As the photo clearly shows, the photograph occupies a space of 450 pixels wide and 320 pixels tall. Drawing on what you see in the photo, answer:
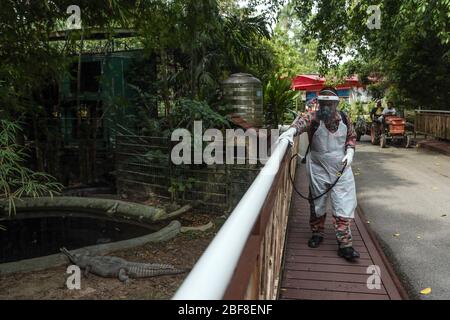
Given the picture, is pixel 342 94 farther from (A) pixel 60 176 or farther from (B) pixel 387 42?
(A) pixel 60 176

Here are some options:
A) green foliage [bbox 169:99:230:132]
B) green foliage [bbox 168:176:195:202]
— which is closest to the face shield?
green foliage [bbox 169:99:230:132]

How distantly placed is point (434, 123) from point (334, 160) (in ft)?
39.5

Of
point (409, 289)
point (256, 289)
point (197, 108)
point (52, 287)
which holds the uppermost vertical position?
point (197, 108)

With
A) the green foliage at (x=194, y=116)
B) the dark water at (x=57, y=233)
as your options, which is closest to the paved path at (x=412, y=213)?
the green foliage at (x=194, y=116)

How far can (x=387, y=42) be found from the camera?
1191 cm

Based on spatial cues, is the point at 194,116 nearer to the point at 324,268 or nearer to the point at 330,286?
the point at 324,268

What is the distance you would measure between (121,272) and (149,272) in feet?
1.11

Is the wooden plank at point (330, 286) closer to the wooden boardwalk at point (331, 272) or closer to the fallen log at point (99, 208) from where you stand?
the wooden boardwalk at point (331, 272)

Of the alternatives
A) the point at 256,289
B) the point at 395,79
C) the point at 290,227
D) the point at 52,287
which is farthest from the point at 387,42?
the point at 256,289

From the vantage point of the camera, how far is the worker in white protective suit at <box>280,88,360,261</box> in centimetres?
386

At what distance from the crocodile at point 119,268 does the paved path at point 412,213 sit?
8.56 feet

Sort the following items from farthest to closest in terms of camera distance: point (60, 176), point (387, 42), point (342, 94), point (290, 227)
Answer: point (342, 94) → point (387, 42) → point (60, 176) → point (290, 227)

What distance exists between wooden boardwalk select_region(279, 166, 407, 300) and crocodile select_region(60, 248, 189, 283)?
1.74 meters

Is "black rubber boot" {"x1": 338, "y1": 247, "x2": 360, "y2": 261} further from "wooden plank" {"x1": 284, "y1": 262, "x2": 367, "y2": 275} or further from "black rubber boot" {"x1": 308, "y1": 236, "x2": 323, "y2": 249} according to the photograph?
"black rubber boot" {"x1": 308, "y1": 236, "x2": 323, "y2": 249}
